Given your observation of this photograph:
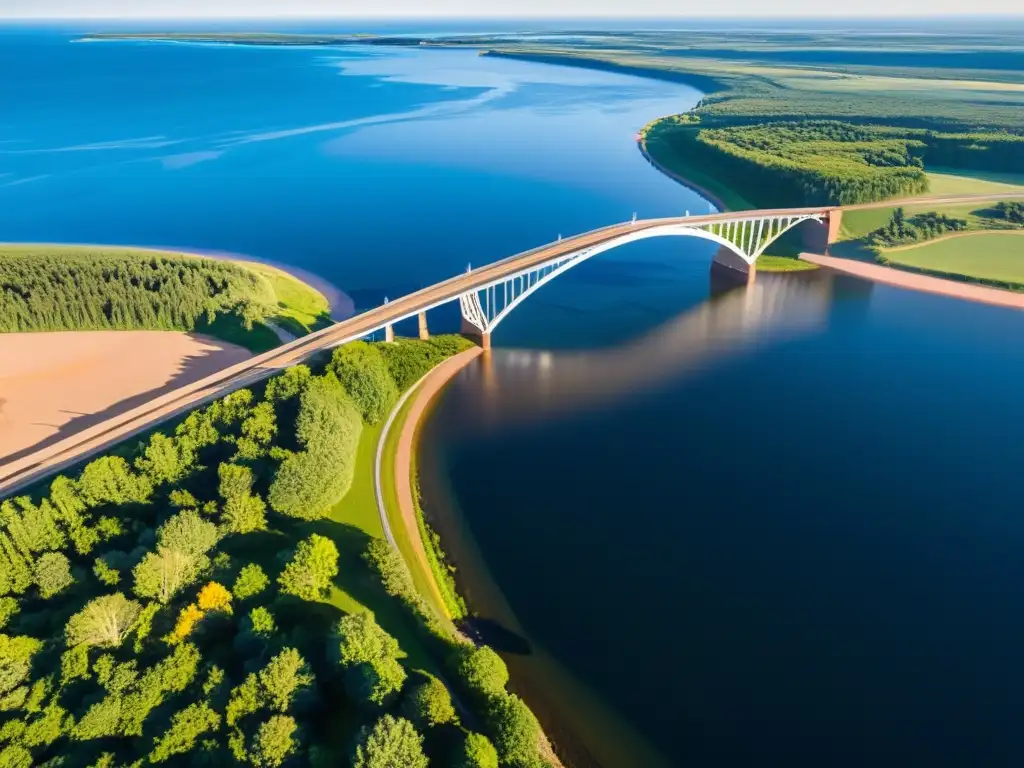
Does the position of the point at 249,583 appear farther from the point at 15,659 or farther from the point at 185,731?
the point at 15,659

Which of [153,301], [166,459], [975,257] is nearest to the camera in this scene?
[166,459]

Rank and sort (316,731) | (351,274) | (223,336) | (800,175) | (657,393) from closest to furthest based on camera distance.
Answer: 1. (316,731)
2. (657,393)
3. (223,336)
4. (351,274)
5. (800,175)

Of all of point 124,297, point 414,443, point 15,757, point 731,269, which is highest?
point 124,297

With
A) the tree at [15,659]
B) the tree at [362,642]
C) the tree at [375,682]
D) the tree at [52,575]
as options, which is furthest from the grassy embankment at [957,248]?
the tree at [15,659]

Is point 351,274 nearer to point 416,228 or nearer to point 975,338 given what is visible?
point 416,228

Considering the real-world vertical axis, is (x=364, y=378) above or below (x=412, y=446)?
above

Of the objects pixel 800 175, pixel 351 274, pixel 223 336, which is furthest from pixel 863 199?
pixel 223 336

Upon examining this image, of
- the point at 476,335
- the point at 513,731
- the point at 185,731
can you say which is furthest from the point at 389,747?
the point at 476,335
